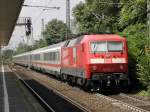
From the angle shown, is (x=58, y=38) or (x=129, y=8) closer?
(x=129, y=8)

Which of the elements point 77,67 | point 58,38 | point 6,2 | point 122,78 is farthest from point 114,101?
point 58,38

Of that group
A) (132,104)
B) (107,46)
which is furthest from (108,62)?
(132,104)

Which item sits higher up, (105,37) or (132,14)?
(132,14)

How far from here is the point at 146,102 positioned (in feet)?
62.1

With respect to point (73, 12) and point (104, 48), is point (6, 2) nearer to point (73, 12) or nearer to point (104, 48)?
point (104, 48)

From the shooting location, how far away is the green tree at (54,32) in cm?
8099

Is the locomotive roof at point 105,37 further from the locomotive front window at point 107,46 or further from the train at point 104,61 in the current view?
→ the locomotive front window at point 107,46

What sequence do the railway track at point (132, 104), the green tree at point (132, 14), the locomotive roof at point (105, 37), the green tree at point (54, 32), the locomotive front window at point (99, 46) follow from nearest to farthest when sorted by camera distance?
the railway track at point (132, 104)
the locomotive front window at point (99, 46)
the locomotive roof at point (105, 37)
the green tree at point (132, 14)
the green tree at point (54, 32)

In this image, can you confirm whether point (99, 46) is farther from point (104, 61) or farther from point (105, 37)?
point (104, 61)

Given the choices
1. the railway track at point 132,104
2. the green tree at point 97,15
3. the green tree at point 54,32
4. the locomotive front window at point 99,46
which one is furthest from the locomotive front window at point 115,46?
the green tree at point 54,32

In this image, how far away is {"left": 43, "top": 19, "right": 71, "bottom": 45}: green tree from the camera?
80988 millimetres

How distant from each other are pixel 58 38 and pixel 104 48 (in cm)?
5983

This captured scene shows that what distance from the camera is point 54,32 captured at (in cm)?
8375

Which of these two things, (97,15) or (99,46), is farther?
(97,15)
